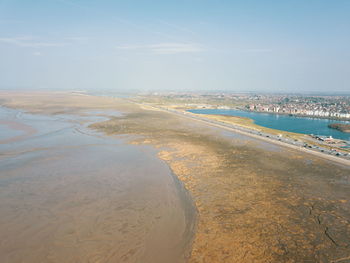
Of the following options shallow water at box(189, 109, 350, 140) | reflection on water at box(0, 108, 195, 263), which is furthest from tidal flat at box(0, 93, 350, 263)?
shallow water at box(189, 109, 350, 140)

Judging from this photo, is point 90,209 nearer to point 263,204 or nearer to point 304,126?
point 263,204

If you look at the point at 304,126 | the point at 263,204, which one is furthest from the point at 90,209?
the point at 304,126

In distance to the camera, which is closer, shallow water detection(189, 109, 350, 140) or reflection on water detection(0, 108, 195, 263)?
reflection on water detection(0, 108, 195, 263)

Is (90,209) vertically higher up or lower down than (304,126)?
higher up

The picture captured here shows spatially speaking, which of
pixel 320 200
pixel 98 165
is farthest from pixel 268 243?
pixel 98 165

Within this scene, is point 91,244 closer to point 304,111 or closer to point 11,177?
point 11,177

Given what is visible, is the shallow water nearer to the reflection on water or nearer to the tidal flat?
the tidal flat

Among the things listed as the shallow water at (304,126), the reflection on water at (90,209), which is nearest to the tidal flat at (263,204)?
the reflection on water at (90,209)

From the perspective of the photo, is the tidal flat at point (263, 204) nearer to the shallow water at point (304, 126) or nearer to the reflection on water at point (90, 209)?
the reflection on water at point (90, 209)
